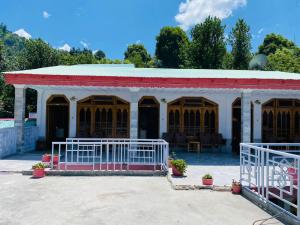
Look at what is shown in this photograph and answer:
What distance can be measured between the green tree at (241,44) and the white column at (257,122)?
18.6 metres

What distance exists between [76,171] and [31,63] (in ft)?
61.2

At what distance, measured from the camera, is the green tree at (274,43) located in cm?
4672

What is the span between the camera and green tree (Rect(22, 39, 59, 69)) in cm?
2534

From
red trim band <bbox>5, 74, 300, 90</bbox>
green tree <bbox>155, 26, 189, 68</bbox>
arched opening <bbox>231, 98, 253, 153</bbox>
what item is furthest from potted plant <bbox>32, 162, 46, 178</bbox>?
green tree <bbox>155, 26, 189, 68</bbox>

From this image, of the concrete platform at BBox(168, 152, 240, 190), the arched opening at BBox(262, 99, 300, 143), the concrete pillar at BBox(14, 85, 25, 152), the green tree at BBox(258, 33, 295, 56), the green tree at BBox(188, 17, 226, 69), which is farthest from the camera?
the green tree at BBox(258, 33, 295, 56)

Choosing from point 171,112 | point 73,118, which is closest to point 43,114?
point 73,118

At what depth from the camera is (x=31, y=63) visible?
83.2 ft

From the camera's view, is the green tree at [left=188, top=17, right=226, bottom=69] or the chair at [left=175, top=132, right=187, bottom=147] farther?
the green tree at [left=188, top=17, right=226, bottom=69]

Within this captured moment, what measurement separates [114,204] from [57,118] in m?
10.1

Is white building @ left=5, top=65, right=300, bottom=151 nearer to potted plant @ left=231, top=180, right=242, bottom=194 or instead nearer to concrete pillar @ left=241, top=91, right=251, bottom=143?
concrete pillar @ left=241, top=91, right=251, bottom=143

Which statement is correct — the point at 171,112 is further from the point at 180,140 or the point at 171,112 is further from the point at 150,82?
the point at 150,82

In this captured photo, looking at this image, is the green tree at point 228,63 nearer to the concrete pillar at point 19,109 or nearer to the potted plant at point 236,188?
the concrete pillar at point 19,109

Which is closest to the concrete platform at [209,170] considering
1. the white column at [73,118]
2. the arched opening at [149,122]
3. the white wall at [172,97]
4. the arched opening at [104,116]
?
the white wall at [172,97]

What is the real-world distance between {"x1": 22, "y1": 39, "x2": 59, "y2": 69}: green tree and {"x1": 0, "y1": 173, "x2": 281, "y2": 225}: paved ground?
18.7 m
